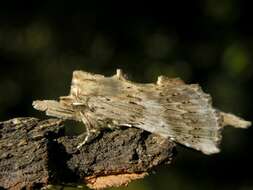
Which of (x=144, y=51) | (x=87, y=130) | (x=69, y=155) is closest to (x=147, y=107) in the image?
(x=87, y=130)

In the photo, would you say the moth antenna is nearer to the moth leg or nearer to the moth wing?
the moth wing

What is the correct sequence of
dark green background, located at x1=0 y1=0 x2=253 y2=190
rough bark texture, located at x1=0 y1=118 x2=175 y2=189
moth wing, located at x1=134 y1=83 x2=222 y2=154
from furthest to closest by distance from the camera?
dark green background, located at x1=0 y1=0 x2=253 y2=190 → moth wing, located at x1=134 y1=83 x2=222 y2=154 → rough bark texture, located at x1=0 y1=118 x2=175 y2=189

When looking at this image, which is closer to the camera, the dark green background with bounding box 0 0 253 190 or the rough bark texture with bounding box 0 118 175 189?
the rough bark texture with bounding box 0 118 175 189

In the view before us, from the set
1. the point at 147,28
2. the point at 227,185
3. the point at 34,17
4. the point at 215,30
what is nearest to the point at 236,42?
the point at 215,30

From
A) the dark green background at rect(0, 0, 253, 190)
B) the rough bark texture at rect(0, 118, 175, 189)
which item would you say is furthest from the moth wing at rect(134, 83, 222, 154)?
the dark green background at rect(0, 0, 253, 190)

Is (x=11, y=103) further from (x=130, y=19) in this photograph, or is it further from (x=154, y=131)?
(x=154, y=131)

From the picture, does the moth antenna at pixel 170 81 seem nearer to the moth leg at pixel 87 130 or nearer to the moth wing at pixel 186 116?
the moth wing at pixel 186 116
